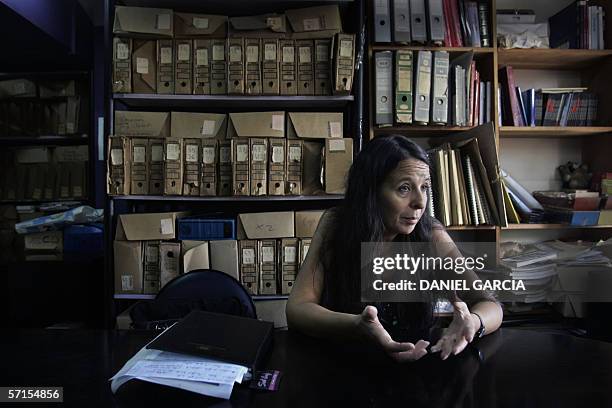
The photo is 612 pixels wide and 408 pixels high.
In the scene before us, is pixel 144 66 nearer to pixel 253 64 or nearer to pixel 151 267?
pixel 253 64

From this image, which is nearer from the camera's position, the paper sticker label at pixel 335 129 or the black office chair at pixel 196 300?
the black office chair at pixel 196 300

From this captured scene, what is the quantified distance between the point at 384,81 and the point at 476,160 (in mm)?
579

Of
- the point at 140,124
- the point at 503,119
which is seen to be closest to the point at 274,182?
the point at 140,124

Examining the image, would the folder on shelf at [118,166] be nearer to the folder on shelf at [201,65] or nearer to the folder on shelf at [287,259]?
the folder on shelf at [201,65]

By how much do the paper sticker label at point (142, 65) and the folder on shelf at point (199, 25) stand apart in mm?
189

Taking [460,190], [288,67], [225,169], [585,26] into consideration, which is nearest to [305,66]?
[288,67]

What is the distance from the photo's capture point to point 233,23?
2039mm

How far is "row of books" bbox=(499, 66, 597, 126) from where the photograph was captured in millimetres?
2174

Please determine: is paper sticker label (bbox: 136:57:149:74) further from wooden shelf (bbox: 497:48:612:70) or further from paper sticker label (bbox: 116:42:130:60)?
wooden shelf (bbox: 497:48:612:70)

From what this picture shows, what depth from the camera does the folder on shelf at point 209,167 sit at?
2.00 meters

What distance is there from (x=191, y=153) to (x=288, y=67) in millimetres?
Answer: 611

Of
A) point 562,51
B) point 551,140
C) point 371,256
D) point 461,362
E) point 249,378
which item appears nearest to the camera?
point 249,378

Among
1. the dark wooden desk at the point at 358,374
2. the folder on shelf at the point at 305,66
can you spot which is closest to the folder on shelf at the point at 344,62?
the folder on shelf at the point at 305,66

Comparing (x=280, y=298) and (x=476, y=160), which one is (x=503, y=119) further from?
(x=280, y=298)
